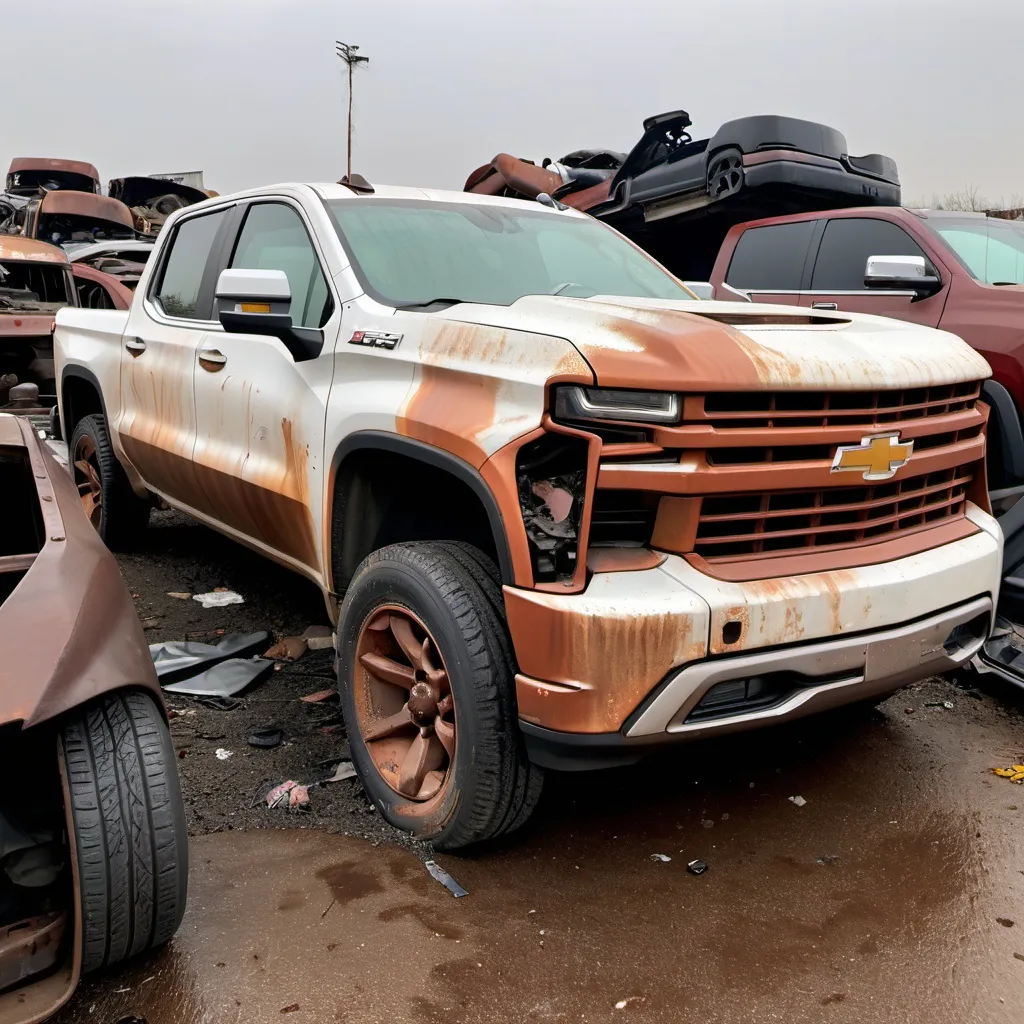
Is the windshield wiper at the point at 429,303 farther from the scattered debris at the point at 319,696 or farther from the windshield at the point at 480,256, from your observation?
the scattered debris at the point at 319,696

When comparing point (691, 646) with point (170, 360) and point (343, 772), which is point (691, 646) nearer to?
point (343, 772)

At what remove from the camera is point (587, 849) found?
9.05ft

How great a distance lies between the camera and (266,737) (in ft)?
11.2

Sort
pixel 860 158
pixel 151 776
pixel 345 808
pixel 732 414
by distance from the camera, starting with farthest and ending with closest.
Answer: pixel 860 158 < pixel 345 808 < pixel 732 414 < pixel 151 776

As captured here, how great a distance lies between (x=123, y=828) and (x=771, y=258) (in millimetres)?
5498

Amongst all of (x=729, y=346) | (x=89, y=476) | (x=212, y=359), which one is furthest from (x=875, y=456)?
(x=89, y=476)

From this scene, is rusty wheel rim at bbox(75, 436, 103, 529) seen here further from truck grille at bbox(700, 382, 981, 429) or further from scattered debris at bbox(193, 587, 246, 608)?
truck grille at bbox(700, 382, 981, 429)

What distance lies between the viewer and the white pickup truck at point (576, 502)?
7.22ft

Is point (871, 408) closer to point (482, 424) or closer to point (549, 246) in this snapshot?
point (482, 424)

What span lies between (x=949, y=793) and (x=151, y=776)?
2.47 metres

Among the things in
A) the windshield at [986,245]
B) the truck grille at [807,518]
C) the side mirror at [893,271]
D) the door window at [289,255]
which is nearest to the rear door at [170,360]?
the door window at [289,255]

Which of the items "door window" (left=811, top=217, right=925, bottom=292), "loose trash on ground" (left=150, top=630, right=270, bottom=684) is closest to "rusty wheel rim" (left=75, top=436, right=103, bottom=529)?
"loose trash on ground" (left=150, top=630, right=270, bottom=684)

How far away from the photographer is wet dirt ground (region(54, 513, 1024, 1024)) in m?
2.12

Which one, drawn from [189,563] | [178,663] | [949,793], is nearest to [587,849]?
[949,793]
